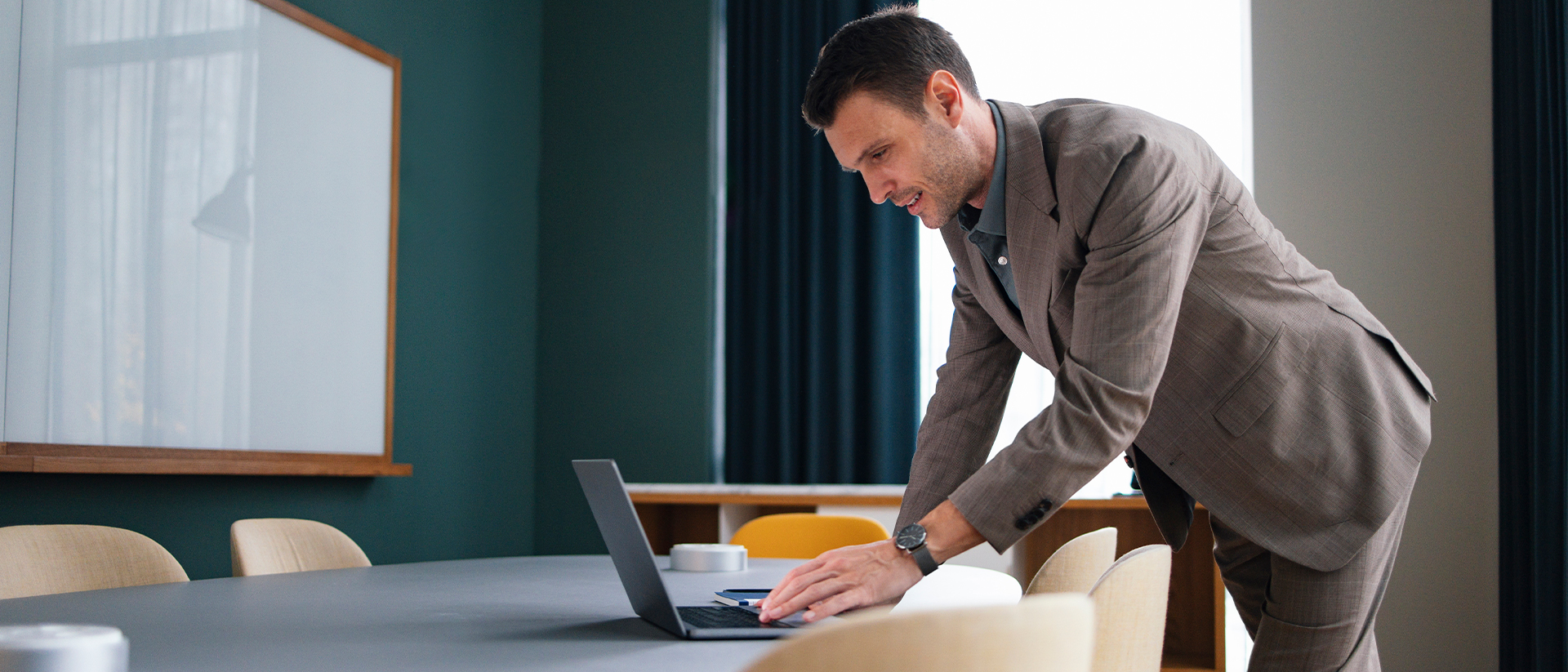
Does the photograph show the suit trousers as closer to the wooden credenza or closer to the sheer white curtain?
the wooden credenza

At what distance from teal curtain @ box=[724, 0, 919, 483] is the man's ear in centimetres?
297

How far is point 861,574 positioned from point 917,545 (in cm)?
8

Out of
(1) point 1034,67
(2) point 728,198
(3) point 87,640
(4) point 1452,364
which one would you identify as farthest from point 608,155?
(3) point 87,640

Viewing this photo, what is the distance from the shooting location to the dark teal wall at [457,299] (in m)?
4.04

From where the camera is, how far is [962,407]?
1.73 m

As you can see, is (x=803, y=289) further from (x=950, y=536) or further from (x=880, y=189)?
(x=950, y=536)

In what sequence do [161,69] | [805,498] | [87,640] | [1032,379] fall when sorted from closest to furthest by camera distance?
[87,640] < [161,69] < [805,498] < [1032,379]

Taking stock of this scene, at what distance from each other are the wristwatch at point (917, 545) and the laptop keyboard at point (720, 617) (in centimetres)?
16

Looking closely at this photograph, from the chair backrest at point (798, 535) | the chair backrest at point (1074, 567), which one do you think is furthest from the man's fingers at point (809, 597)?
the chair backrest at point (798, 535)

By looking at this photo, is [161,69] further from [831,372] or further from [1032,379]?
[1032,379]

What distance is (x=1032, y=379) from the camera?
13.7ft

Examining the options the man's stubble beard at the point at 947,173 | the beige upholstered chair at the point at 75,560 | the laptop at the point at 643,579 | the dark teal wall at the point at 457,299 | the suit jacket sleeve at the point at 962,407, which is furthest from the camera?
the dark teal wall at the point at 457,299

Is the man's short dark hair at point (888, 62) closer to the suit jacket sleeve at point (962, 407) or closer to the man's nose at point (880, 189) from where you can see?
the man's nose at point (880, 189)

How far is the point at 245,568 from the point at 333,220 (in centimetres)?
182
